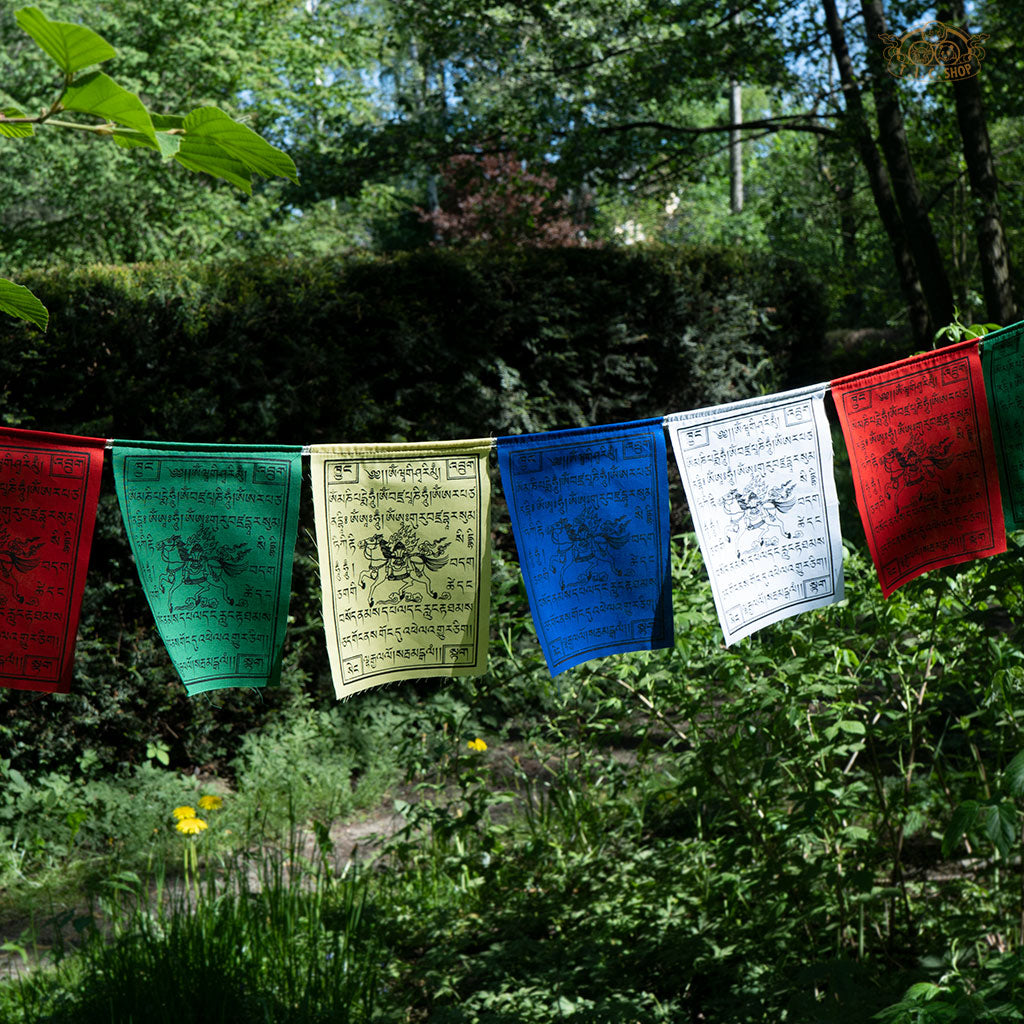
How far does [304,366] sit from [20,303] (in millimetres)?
3581

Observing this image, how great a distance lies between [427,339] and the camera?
16.1ft

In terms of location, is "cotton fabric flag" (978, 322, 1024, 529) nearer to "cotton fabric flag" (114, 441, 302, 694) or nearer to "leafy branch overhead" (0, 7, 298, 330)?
"cotton fabric flag" (114, 441, 302, 694)

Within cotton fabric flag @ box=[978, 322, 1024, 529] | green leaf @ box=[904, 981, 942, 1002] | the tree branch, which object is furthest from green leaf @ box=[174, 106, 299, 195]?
the tree branch

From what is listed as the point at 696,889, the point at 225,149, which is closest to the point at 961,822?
the point at 696,889

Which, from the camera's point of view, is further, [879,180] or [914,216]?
[879,180]

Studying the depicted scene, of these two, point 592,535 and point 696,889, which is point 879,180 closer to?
point 696,889

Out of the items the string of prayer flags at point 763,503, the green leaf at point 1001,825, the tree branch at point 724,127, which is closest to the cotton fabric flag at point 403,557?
the string of prayer flags at point 763,503

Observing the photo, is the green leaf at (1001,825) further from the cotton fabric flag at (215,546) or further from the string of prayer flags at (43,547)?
the string of prayer flags at (43,547)

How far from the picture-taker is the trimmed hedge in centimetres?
412

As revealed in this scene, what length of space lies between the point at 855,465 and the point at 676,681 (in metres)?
0.77

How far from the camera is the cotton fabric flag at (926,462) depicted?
88.9 inches

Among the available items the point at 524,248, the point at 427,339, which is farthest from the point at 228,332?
the point at 524,248

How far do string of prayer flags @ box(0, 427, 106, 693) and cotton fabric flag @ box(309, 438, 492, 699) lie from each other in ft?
1.61

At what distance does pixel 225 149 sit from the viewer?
90 cm
